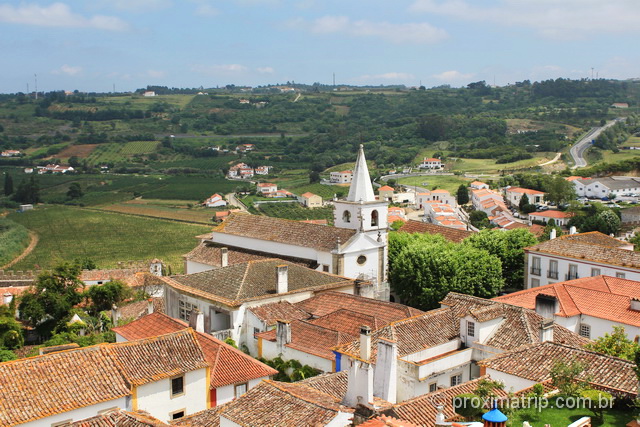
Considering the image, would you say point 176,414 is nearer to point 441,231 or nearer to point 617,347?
point 617,347

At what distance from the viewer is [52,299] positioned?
37.8m

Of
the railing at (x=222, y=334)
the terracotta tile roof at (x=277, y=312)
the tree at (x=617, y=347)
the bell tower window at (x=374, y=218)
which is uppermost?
the bell tower window at (x=374, y=218)

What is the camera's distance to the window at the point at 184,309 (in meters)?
28.7

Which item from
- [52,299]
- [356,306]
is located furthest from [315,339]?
[52,299]

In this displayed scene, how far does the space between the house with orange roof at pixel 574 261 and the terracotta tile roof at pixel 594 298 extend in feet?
9.84

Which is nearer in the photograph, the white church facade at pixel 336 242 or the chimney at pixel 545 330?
the chimney at pixel 545 330

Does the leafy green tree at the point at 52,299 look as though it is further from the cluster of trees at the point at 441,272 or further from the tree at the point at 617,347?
the tree at the point at 617,347

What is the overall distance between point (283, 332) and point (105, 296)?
2173 centimetres

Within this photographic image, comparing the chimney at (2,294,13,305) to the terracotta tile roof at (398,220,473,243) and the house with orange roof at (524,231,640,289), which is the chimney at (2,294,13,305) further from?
the house with orange roof at (524,231,640,289)

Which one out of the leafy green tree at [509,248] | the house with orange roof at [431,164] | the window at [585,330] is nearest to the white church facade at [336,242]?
the leafy green tree at [509,248]

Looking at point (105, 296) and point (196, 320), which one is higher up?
point (196, 320)

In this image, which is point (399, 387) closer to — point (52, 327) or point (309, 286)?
point (309, 286)

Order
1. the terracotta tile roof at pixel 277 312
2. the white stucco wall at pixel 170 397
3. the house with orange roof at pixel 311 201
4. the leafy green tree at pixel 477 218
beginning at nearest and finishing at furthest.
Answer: the white stucco wall at pixel 170 397 → the terracotta tile roof at pixel 277 312 → the leafy green tree at pixel 477 218 → the house with orange roof at pixel 311 201

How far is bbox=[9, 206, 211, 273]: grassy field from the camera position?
72250mm
